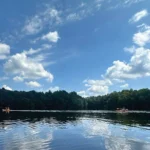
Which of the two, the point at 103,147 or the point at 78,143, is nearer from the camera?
the point at 103,147

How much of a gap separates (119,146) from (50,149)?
8.69 metres

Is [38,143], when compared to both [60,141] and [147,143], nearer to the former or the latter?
[60,141]

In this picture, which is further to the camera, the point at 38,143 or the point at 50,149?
the point at 38,143

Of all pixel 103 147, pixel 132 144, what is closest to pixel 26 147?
pixel 103 147

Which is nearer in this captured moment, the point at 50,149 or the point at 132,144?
the point at 50,149

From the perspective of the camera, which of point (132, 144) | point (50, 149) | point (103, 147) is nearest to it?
point (50, 149)

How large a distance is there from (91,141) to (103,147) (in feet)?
16.2

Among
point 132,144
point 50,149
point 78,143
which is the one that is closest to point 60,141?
point 78,143

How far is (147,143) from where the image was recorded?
39.3 meters

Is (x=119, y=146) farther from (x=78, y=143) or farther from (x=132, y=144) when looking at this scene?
(x=78, y=143)

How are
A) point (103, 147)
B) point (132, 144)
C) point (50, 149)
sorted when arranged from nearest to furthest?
point (50, 149)
point (103, 147)
point (132, 144)

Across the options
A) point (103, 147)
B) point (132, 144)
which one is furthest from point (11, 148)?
point (132, 144)

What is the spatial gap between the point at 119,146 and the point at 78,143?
5506mm

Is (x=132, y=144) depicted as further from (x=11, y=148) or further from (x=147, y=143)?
(x=11, y=148)
